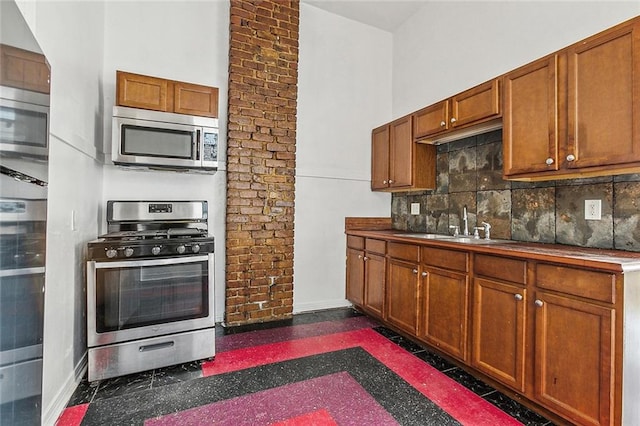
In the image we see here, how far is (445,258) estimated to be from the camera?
8.24ft

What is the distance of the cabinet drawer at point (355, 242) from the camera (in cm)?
371

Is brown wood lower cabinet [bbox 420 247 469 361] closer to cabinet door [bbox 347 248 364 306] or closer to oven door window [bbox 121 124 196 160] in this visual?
cabinet door [bbox 347 248 364 306]

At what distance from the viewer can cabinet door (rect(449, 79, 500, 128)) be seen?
2457 millimetres

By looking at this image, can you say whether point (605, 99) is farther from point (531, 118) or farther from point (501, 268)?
point (501, 268)

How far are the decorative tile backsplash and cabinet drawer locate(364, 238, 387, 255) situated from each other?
652 millimetres

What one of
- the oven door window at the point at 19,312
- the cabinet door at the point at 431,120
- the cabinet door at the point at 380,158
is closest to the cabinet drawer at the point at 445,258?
the cabinet door at the point at 431,120

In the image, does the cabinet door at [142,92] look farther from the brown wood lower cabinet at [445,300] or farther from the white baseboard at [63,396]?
the brown wood lower cabinet at [445,300]

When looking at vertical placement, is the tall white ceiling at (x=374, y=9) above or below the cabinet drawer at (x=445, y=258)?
above

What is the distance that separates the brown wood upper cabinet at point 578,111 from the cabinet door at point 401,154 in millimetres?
1121

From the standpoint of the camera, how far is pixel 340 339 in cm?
299

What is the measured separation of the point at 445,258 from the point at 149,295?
7.41 feet

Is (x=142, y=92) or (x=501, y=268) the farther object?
(x=142, y=92)

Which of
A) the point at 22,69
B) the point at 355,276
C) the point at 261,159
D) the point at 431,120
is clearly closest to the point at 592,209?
the point at 431,120

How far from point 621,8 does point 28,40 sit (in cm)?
309
